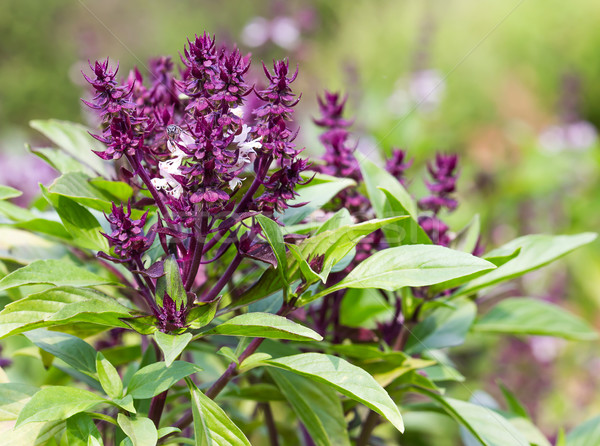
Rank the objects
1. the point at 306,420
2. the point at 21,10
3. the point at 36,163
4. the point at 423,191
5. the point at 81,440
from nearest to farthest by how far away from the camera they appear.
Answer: the point at 81,440 < the point at 306,420 < the point at 423,191 < the point at 36,163 < the point at 21,10

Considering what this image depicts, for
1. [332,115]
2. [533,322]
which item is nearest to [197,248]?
[332,115]

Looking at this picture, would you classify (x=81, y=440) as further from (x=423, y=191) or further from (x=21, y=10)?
(x=21, y=10)

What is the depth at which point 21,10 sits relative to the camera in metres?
6.25

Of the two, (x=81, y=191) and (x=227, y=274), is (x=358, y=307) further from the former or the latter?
(x=81, y=191)

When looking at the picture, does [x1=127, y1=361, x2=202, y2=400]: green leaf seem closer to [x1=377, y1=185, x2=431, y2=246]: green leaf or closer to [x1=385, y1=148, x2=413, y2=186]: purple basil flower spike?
[x1=377, y1=185, x2=431, y2=246]: green leaf

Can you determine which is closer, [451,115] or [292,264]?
[292,264]

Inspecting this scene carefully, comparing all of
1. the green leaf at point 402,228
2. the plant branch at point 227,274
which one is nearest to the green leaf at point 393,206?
the green leaf at point 402,228

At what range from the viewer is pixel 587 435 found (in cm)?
102

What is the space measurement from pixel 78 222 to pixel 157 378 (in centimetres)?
23

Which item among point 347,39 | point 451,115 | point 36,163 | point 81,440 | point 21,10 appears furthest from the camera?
point 347,39

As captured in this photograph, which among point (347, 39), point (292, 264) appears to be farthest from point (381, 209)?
point (347, 39)

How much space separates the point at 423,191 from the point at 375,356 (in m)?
1.12

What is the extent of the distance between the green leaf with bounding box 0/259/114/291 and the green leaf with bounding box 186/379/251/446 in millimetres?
188

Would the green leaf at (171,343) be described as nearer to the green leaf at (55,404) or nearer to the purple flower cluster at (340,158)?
the green leaf at (55,404)
